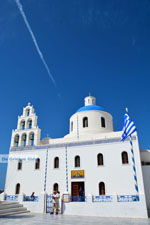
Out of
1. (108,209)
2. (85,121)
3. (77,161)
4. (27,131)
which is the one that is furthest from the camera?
(85,121)

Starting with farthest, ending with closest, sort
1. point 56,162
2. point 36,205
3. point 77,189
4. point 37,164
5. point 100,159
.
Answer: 1. point 37,164
2. point 56,162
3. point 100,159
4. point 77,189
5. point 36,205

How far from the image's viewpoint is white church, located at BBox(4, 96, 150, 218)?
41.5ft

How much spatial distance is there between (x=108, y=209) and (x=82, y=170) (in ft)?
14.7

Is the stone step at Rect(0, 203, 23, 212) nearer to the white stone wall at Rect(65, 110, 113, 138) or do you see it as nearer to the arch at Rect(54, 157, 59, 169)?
the arch at Rect(54, 157, 59, 169)

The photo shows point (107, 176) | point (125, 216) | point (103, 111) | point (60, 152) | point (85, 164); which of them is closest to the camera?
point (125, 216)

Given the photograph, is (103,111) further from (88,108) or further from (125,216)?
(125,216)

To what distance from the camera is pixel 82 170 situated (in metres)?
16.0

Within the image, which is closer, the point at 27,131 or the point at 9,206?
the point at 9,206

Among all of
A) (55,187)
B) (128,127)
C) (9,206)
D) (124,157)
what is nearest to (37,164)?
(55,187)

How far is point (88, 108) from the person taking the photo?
2203cm

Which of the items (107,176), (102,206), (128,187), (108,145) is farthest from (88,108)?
(102,206)

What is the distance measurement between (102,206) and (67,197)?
2966 mm

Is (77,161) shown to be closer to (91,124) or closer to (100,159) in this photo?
(100,159)

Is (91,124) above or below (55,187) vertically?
above
